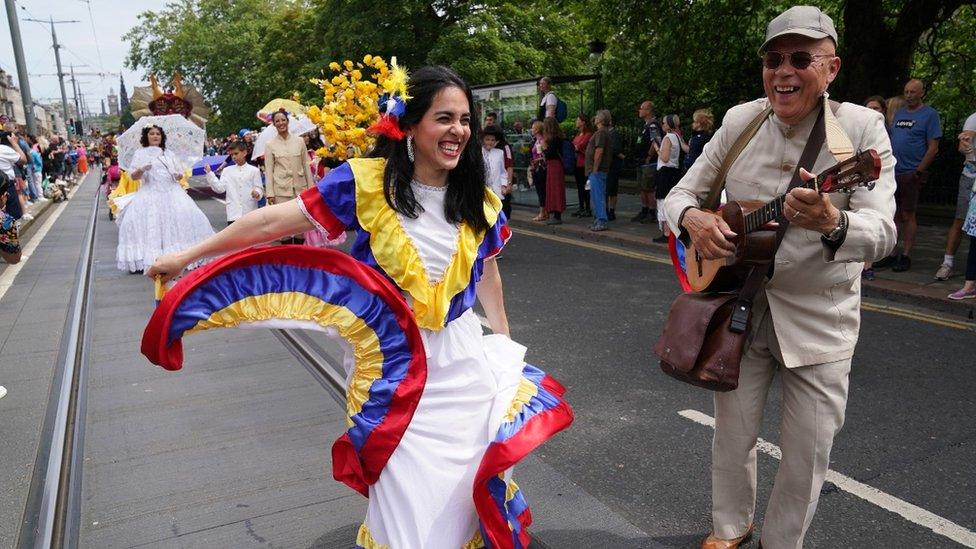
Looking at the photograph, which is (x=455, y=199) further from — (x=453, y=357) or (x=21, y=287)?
(x=21, y=287)

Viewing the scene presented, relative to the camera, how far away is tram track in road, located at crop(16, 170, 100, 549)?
3232 millimetres

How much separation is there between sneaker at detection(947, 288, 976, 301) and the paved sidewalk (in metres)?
0.05

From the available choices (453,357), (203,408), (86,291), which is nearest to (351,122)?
(453,357)

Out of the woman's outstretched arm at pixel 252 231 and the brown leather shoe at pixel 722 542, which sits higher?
the woman's outstretched arm at pixel 252 231

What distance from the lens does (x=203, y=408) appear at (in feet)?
15.5

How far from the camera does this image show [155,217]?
9.97 metres

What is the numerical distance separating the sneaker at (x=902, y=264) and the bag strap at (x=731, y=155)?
627 centimetres

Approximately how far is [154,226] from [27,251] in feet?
12.5

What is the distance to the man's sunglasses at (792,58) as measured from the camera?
234 cm

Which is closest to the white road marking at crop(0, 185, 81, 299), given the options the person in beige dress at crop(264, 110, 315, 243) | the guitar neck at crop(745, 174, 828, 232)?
the person in beige dress at crop(264, 110, 315, 243)

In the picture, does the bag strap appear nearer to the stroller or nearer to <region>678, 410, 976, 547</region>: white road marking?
<region>678, 410, 976, 547</region>: white road marking

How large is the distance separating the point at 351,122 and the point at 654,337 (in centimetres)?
329

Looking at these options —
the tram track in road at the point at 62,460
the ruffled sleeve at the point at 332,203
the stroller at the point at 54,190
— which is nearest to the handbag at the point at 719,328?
the ruffled sleeve at the point at 332,203

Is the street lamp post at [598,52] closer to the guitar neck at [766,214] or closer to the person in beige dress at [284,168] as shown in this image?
the person in beige dress at [284,168]
